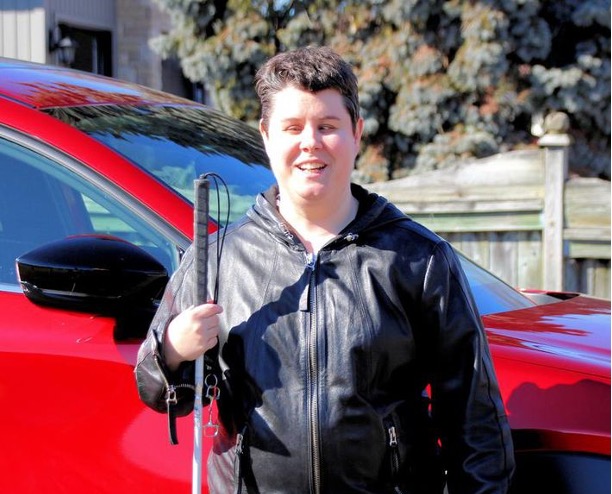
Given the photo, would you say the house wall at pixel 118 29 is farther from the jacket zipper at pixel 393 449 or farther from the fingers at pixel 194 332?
the jacket zipper at pixel 393 449

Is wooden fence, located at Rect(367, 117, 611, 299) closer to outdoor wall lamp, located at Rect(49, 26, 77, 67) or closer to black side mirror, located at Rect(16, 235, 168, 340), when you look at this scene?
black side mirror, located at Rect(16, 235, 168, 340)

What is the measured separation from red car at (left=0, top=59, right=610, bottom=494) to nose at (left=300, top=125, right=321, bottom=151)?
0.32 m

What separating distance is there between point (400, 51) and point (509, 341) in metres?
6.93

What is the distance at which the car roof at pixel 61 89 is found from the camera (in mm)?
2670

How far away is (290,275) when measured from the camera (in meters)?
1.89

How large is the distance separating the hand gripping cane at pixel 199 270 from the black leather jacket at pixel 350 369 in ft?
0.17

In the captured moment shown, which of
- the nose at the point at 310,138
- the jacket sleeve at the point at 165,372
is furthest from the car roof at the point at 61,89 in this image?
the nose at the point at 310,138

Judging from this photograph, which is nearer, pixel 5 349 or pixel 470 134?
pixel 5 349

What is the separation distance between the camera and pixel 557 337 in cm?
242

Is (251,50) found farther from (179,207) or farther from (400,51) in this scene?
(179,207)

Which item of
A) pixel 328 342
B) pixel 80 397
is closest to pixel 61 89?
pixel 80 397

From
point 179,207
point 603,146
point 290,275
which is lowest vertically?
point 290,275

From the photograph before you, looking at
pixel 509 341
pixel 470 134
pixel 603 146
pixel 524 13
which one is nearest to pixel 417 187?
pixel 470 134

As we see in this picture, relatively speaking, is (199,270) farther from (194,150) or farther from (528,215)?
(528,215)
